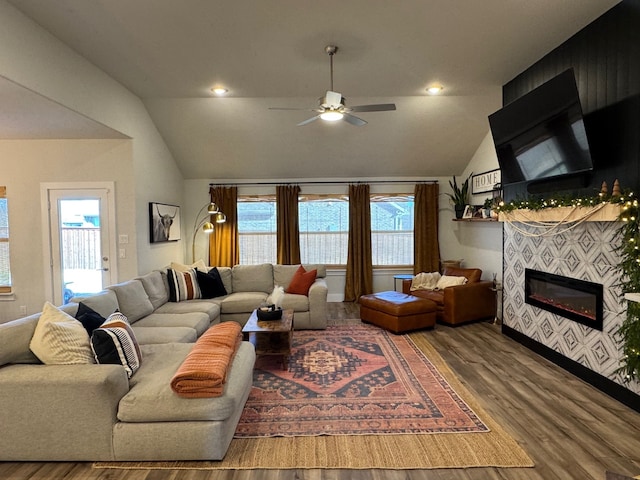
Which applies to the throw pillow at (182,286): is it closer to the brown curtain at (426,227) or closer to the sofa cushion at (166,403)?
the sofa cushion at (166,403)

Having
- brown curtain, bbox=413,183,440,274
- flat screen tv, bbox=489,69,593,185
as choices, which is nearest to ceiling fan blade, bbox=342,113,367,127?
flat screen tv, bbox=489,69,593,185

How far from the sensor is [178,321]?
→ 3.76 meters

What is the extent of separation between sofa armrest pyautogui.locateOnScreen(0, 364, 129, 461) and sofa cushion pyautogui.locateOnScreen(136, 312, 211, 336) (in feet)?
4.93

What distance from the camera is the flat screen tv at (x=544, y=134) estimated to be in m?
2.99

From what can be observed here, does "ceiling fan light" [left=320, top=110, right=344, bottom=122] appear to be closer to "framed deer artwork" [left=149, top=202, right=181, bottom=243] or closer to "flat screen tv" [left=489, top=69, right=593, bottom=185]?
"flat screen tv" [left=489, top=69, right=593, bottom=185]

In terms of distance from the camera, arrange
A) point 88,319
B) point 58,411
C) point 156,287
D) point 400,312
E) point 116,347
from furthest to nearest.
→ 1. point 400,312
2. point 156,287
3. point 88,319
4. point 116,347
5. point 58,411

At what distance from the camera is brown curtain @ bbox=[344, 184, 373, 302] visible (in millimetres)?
6711

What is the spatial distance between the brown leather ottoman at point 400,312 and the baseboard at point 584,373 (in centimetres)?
105

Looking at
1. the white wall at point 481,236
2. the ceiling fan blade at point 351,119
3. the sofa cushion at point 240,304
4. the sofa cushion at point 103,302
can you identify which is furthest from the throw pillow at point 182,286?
the white wall at point 481,236

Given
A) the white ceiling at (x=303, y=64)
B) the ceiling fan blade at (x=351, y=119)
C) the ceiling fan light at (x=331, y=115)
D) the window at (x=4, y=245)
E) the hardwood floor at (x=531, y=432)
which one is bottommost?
the hardwood floor at (x=531, y=432)

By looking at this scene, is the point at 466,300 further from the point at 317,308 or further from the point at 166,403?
the point at 166,403

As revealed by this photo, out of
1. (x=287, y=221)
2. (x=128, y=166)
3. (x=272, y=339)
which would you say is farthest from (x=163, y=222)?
(x=272, y=339)

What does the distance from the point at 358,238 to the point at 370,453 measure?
4.68 meters

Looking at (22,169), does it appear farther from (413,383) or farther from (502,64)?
(502,64)
